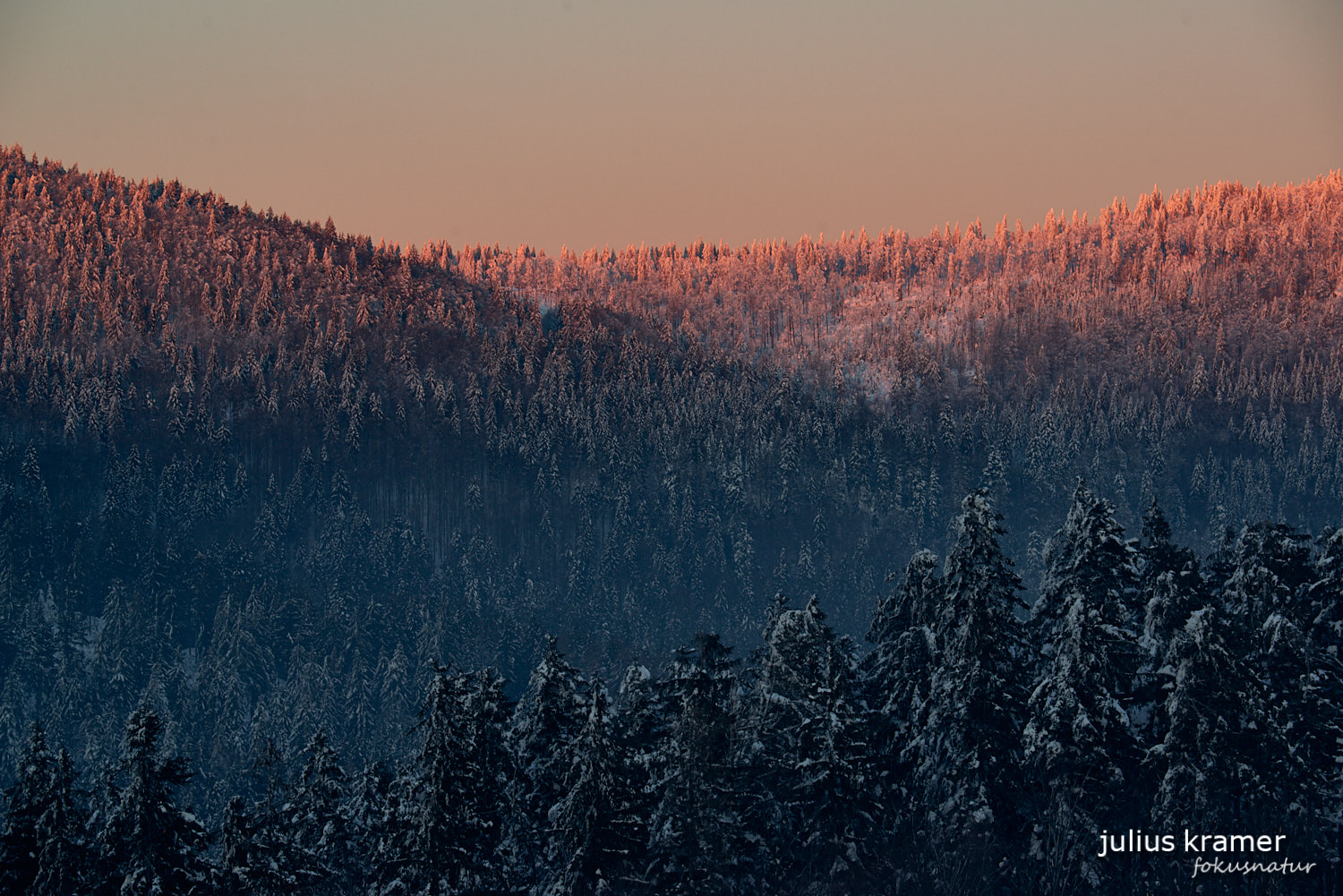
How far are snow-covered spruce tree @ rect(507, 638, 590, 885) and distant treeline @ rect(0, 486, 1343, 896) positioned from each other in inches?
3.8

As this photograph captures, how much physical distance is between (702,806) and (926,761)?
7347 mm

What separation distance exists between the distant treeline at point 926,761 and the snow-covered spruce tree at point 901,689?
0.13 meters

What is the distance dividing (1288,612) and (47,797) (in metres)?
38.1

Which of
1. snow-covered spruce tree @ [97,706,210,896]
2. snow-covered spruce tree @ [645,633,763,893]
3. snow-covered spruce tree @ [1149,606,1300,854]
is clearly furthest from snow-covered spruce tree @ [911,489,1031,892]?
snow-covered spruce tree @ [97,706,210,896]

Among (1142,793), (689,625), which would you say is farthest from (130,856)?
(689,625)

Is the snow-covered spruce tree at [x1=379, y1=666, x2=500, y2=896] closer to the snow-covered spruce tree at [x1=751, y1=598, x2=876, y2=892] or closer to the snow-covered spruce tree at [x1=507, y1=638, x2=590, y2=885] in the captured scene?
the snow-covered spruce tree at [x1=507, y1=638, x2=590, y2=885]

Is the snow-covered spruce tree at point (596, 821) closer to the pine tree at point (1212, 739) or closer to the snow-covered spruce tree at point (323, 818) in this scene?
the snow-covered spruce tree at point (323, 818)

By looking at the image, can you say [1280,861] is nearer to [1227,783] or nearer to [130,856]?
[1227,783]

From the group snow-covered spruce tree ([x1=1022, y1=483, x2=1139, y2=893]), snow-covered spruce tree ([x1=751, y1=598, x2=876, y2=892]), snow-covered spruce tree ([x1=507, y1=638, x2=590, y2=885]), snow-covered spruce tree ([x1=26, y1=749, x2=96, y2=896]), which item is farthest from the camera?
snow-covered spruce tree ([x1=507, y1=638, x2=590, y2=885])

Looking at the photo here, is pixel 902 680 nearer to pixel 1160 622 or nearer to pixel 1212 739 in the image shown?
pixel 1160 622

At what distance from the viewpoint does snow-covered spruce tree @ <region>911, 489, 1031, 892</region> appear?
4041 centimetres

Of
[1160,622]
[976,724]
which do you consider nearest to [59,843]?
[976,724]

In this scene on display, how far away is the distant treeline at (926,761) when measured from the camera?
39.2m

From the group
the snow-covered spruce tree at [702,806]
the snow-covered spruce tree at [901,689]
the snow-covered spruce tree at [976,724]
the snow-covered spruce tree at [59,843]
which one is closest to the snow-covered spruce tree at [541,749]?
the snow-covered spruce tree at [702,806]
